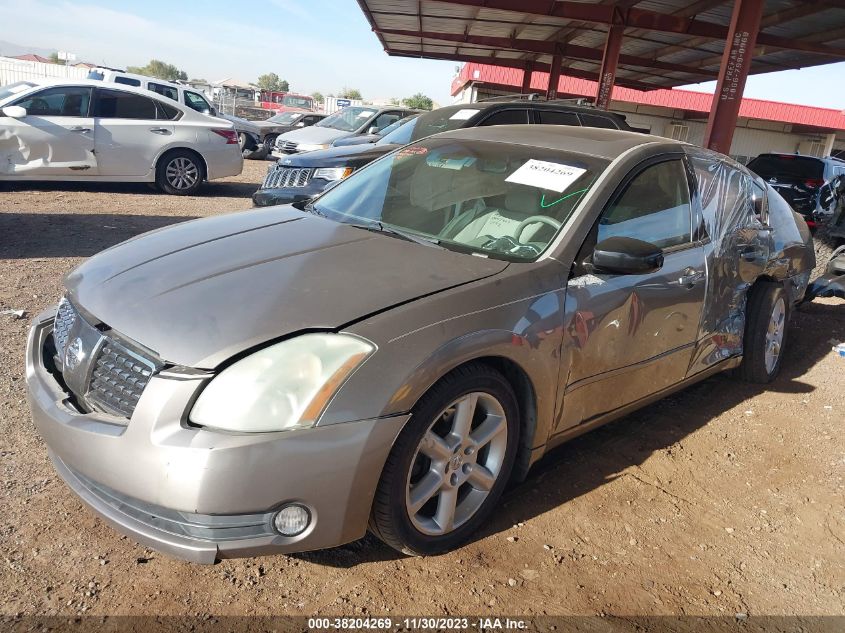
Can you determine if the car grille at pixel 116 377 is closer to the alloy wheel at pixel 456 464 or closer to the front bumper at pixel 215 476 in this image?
the front bumper at pixel 215 476

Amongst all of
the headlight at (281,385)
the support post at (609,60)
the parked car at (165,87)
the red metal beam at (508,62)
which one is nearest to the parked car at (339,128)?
the parked car at (165,87)

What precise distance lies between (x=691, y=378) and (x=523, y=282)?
1731 millimetres

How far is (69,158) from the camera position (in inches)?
377

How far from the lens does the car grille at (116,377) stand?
85.5 inches

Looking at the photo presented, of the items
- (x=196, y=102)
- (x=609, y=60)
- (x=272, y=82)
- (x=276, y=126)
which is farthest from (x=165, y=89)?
(x=272, y=82)

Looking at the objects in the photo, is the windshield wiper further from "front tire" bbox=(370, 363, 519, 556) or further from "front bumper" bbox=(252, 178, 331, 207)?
"front bumper" bbox=(252, 178, 331, 207)

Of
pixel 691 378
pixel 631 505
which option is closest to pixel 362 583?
pixel 631 505

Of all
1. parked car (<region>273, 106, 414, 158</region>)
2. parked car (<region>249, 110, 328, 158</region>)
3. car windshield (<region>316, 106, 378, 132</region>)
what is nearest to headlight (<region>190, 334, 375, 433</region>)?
parked car (<region>273, 106, 414, 158</region>)

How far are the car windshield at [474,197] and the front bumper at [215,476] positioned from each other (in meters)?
1.18

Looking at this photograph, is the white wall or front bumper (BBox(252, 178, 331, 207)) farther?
the white wall

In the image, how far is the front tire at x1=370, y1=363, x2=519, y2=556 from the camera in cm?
231

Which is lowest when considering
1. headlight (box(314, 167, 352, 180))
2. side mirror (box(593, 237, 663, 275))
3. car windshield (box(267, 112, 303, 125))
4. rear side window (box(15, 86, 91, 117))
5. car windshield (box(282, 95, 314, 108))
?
headlight (box(314, 167, 352, 180))

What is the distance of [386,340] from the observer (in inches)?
87.9

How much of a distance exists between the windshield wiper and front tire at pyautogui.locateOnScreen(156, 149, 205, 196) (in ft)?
27.1
